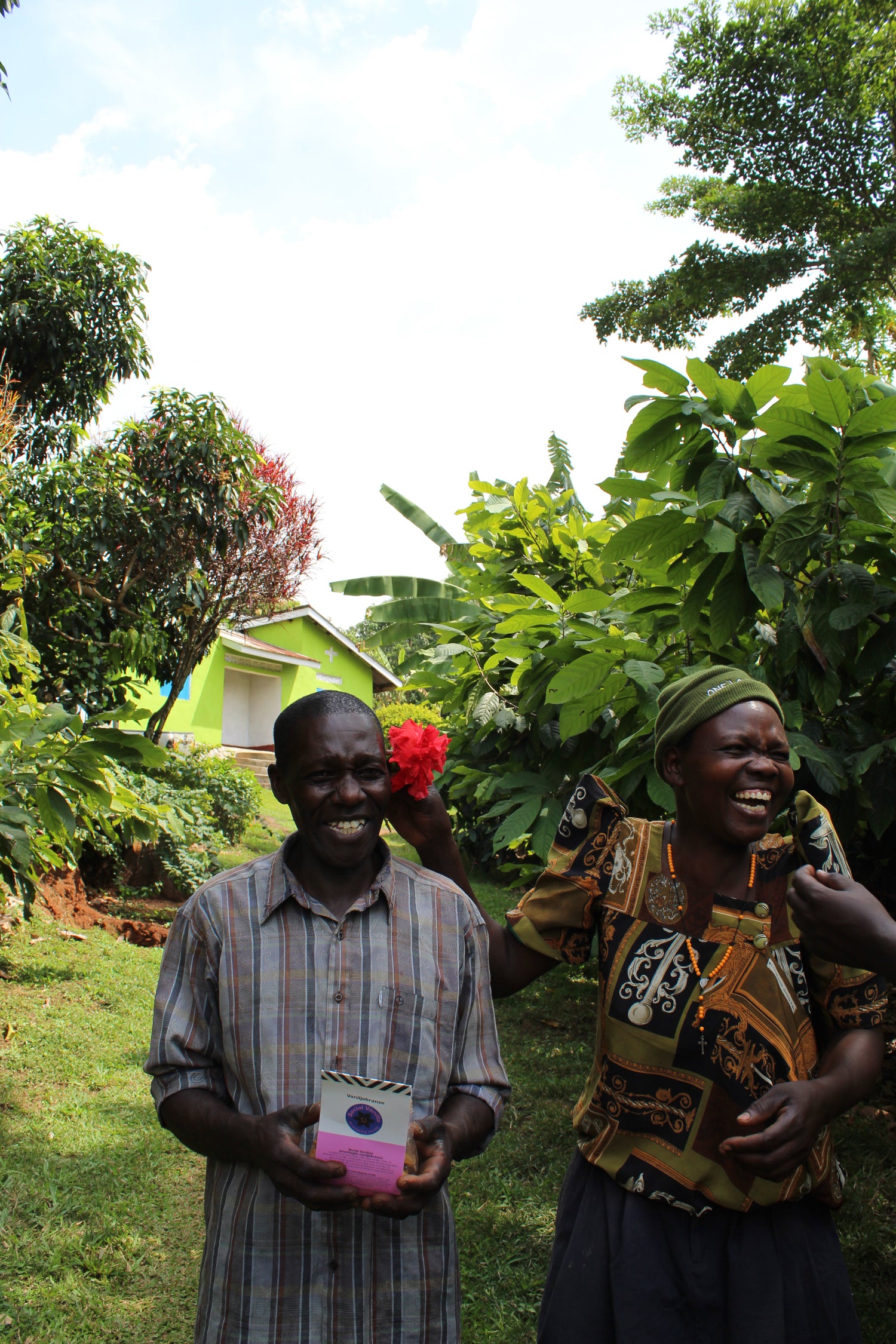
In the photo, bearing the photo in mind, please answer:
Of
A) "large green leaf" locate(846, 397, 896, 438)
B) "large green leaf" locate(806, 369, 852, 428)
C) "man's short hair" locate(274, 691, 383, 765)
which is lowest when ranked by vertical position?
"man's short hair" locate(274, 691, 383, 765)

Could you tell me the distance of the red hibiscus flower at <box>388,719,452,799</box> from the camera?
196cm

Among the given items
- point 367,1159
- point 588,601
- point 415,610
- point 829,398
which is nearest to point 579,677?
point 588,601

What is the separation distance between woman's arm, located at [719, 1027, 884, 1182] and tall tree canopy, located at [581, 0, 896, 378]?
15.9 metres

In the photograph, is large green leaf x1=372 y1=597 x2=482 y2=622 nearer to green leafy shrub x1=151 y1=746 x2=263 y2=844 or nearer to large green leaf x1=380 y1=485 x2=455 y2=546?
large green leaf x1=380 y1=485 x2=455 y2=546

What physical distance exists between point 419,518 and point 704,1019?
307 inches

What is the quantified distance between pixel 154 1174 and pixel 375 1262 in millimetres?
2986

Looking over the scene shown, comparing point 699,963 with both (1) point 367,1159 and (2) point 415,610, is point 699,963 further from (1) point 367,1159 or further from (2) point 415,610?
(2) point 415,610

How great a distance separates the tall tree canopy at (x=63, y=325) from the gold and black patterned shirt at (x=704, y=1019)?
35.1ft

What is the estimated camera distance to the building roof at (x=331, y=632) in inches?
928

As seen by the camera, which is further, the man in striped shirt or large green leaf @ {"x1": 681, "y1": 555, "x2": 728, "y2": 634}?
large green leaf @ {"x1": 681, "y1": 555, "x2": 728, "y2": 634}

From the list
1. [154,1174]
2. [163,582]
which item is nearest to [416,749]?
[154,1174]

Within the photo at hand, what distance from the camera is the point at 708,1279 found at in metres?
1.75

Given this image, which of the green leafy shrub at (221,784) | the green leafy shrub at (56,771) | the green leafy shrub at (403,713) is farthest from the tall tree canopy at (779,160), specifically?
the green leafy shrub at (56,771)

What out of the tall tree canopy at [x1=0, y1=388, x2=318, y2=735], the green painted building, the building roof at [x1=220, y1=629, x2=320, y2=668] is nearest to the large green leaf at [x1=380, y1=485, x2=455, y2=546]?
the tall tree canopy at [x1=0, y1=388, x2=318, y2=735]
